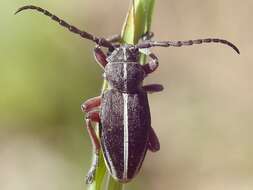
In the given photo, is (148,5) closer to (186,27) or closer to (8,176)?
(8,176)

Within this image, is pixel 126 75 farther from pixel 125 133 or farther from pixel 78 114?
pixel 78 114

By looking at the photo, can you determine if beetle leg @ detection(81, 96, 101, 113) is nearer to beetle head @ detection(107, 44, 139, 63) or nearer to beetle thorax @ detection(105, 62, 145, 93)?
beetle thorax @ detection(105, 62, 145, 93)

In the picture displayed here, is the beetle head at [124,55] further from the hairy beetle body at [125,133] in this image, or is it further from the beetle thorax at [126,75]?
the hairy beetle body at [125,133]

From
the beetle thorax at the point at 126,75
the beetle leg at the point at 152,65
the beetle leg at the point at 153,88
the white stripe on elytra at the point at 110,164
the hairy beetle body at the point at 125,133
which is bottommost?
the white stripe on elytra at the point at 110,164

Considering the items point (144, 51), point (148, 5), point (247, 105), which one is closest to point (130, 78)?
point (144, 51)

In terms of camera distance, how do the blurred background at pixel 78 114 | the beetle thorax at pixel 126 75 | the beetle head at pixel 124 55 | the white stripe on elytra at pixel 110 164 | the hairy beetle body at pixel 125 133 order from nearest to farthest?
the white stripe on elytra at pixel 110 164, the hairy beetle body at pixel 125 133, the beetle head at pixel 124 55, the beetle thorax at pixel 126 75, the blurred background at pixel 78 114

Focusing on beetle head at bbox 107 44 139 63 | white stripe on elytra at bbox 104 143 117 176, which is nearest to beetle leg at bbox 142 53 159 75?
beetle head at bbox 107 44 139 63

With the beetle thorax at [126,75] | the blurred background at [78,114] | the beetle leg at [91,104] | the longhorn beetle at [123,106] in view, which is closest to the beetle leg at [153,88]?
the longhorn beetle at [123,106]

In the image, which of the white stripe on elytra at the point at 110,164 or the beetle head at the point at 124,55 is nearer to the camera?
the white stripe on elytra at the point at 110,164
